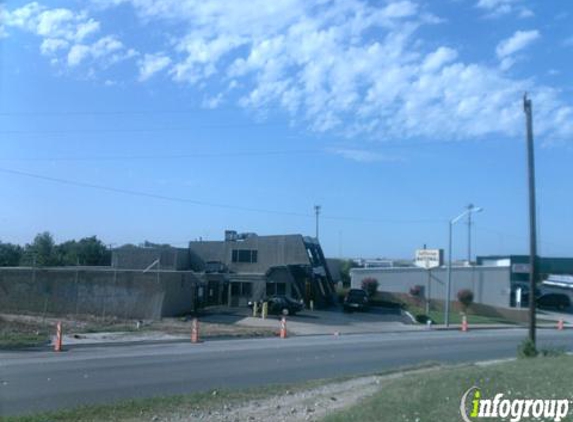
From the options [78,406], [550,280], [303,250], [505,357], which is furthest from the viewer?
[550,280]

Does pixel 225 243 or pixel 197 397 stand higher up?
pixel 225 243

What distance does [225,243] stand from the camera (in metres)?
63.7

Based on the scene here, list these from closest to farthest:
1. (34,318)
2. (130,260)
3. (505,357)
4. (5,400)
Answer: (5,400) → (505,357) → (34,318) → (130,260)

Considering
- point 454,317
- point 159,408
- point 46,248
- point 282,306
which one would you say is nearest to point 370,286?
point 454,317

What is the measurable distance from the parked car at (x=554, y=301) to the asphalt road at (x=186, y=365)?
142ft

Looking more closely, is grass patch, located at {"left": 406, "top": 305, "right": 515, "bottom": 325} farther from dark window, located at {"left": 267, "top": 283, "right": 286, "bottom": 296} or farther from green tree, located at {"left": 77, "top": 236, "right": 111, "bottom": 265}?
green tree, located at {"left": 77, "top": 236, "right": 111, "bottom": 265}

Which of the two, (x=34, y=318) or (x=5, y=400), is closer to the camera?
(x=5, y=400)

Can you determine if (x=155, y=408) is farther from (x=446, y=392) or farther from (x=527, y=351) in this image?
(x=527, y=351)

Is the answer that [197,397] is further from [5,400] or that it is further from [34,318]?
[34,318]

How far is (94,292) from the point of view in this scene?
1592 inches

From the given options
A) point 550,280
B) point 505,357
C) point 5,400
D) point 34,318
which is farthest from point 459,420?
point 550,280

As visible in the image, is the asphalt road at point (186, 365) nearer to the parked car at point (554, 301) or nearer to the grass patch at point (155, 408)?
the grass patch at point (155, 408)

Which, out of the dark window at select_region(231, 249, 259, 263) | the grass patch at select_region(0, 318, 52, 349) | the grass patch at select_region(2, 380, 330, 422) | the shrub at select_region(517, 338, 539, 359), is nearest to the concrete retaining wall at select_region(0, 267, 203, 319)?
the grass patch at select_region(0, 318, 52, 349)

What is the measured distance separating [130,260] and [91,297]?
2335 centimetres
